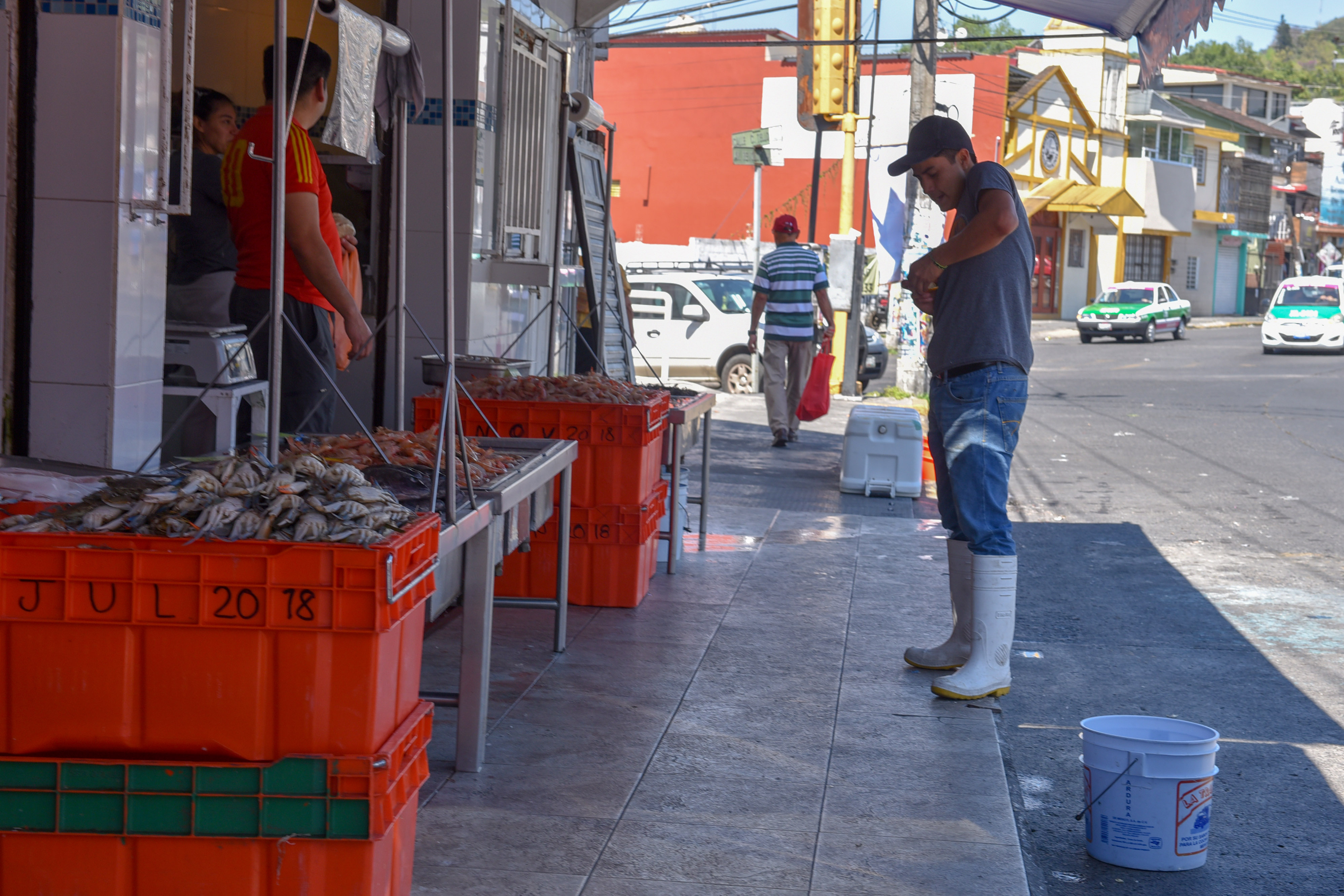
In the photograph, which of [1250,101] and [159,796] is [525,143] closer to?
[159,796]

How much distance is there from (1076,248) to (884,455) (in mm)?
43674

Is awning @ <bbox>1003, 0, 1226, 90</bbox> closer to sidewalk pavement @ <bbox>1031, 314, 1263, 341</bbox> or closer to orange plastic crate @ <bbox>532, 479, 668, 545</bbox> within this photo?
orange plastic crate @ <bbox>532, 479, 668, 545</bbox>

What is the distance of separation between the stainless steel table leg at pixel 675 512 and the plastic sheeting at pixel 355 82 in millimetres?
2745

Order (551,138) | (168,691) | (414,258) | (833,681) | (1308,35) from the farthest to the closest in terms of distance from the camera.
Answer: (1308,35)
(551,138)
(414,258)
(833,681)
(168,691)

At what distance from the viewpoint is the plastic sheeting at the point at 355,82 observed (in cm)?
429

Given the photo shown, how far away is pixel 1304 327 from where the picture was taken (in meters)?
32.1

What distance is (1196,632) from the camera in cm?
643

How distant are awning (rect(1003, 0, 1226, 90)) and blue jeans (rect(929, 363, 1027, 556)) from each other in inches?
74.1

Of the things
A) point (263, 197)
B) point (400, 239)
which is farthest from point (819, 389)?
point (400, 239)

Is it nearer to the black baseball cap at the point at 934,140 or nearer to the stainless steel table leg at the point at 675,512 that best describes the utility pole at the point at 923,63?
the stainless steel table leg at the point at 675,512

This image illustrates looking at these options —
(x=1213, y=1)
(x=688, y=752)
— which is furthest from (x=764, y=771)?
(x=1213, y=1)

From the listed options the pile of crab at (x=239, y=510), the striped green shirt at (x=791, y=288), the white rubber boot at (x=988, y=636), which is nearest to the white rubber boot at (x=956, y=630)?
the white rubber boot at (x=988, y=636)

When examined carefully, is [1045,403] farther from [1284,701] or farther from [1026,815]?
[1026,815]

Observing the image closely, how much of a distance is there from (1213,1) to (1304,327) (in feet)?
97.5
